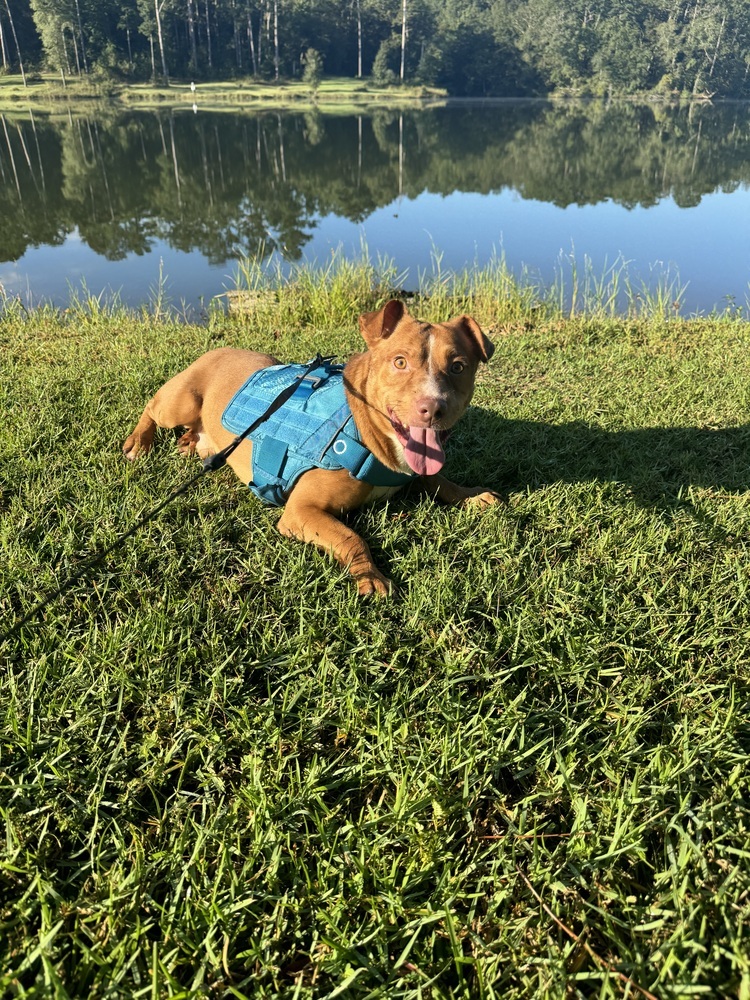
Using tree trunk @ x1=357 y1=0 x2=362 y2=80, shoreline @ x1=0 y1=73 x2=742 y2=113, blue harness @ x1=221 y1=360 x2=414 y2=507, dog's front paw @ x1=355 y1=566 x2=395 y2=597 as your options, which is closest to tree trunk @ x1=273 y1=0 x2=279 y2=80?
shoreline @ x1=0 y1=73 x2=742 y2=113

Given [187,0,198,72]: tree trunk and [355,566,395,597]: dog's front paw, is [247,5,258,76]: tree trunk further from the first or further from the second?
[355,566,395,597]: dog's front paw

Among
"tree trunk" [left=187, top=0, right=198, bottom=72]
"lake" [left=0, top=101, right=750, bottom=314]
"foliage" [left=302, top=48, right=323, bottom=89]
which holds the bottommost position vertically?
"lake" [left=0, top=101, right=750, bottom=314]

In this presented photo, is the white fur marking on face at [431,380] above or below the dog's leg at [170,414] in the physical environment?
above

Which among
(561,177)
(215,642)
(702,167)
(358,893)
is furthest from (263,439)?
(702,167)

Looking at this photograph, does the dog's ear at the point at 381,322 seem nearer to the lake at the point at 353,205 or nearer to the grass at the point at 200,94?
the lake at the point at 353,205

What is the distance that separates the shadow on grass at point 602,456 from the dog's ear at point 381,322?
4.09 ft

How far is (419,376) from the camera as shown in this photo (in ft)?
9.39

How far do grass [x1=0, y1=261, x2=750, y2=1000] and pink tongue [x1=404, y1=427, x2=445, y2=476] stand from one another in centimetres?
47

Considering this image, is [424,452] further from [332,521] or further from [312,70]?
[312,70]

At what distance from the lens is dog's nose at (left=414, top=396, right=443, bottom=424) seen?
2.75 metres

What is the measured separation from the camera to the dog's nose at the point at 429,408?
275 cm

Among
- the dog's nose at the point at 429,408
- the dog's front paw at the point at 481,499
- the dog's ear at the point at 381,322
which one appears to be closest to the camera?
the dog's nose at the point at 429,408

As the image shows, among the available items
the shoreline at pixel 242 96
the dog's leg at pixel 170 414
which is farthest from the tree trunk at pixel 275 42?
the dog's leg at pixel 170 414

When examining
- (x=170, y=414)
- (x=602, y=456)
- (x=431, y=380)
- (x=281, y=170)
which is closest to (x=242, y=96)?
(x=281, y=170)
